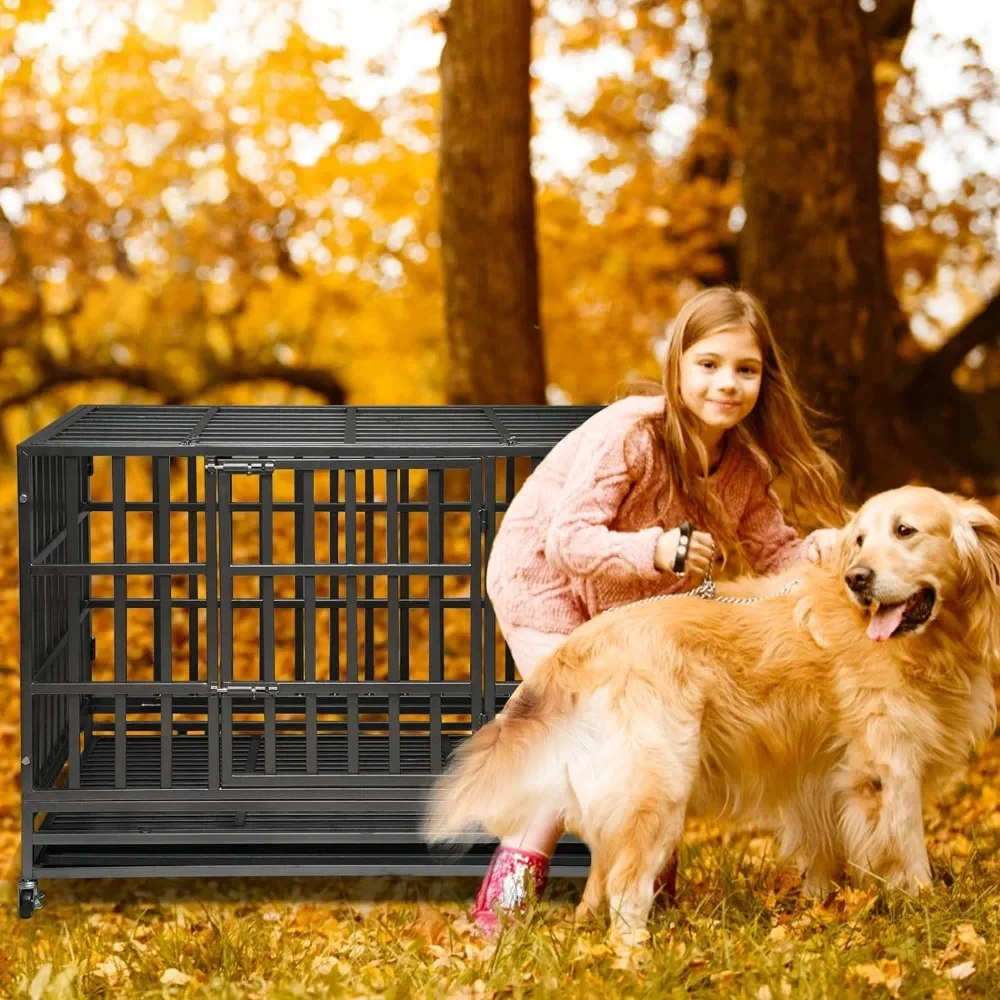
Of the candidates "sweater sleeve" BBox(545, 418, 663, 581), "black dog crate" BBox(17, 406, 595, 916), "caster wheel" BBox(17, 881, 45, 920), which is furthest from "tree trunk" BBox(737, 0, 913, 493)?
"caster wheel" BBox(17, 881, 45, 920)

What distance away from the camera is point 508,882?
12.3ft

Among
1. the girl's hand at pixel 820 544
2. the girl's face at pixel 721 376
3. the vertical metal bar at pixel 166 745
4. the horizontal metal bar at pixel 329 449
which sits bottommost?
the vertical metal bar at pixel 166 745

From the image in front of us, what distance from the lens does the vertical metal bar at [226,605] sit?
12.4ft

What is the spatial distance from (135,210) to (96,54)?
4.79 ft

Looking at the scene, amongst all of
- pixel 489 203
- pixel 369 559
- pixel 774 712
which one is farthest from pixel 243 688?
pixel 489 203

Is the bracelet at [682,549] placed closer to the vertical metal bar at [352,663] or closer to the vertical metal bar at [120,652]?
the vertical metal bar at [352,663]

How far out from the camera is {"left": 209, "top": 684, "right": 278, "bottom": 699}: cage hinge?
3.84 metres

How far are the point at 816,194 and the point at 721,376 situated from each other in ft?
13.1

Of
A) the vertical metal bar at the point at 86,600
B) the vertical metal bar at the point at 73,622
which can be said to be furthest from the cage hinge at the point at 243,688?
the vertical metal bar at the point at 86,600

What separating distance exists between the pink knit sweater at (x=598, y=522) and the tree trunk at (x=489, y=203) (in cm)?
444

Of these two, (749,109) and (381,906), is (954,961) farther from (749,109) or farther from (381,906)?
(749,109)

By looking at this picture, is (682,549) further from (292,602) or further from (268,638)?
(292,602)

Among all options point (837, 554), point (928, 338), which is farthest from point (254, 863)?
point (928, 338)

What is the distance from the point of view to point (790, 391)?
388 cm
